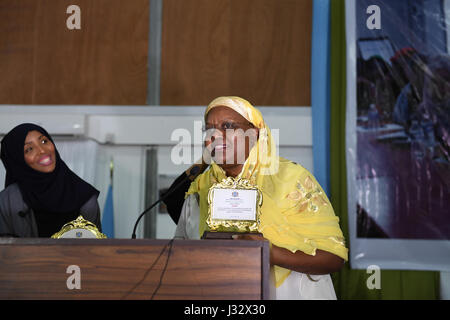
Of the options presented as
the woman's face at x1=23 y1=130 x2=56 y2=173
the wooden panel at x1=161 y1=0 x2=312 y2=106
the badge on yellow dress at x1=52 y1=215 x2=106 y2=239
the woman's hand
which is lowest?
the woman's hand

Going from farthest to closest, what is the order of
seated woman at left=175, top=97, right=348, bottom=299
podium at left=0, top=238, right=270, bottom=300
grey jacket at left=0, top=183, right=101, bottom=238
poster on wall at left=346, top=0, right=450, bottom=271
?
poster on wall at left=346, top=0, right=450, bottom=271
grey jacket at left=0, top=183, right=101, bottom=238
seated woman at left=175, top=97, right=348, bottom=299
podium at left=0, top=238, right=270, bottom=300

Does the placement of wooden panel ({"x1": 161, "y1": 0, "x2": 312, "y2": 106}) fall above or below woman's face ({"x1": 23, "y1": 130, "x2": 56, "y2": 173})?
above

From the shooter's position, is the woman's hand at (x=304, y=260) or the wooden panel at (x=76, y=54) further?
the wooden panel at (x=76, y=54)

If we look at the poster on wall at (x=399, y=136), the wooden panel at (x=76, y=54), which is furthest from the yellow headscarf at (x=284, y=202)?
the wooden panel at (x=76, y=54)

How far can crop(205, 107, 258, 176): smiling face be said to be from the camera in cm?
161

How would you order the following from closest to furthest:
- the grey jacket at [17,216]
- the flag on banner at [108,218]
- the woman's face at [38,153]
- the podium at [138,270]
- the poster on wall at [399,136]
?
the podium at [138,270], the grey jacket at [17,216], the woman's face at [38,153], the poster on wall at [399,136], the flag on banner at [108,218]

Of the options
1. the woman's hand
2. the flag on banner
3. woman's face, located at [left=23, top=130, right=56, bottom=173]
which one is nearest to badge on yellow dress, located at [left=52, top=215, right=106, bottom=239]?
the woman's hand

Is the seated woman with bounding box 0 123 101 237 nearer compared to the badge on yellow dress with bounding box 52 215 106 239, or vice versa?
the badge on yellow dress with bounding box 52 215 106 239

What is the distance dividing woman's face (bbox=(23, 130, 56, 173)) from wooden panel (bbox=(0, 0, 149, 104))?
1.25 metres

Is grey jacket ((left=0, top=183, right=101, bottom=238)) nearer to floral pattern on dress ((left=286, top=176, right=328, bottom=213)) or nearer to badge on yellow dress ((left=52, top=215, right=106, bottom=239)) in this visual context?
badge on yellow dress ((left=52, top=215, right=106, bottom=239))

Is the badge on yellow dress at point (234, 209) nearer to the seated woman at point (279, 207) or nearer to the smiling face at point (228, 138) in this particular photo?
the seated woman at point (279, 207)

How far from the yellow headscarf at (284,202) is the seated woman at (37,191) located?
697mm

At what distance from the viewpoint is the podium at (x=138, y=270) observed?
109 centimetres
